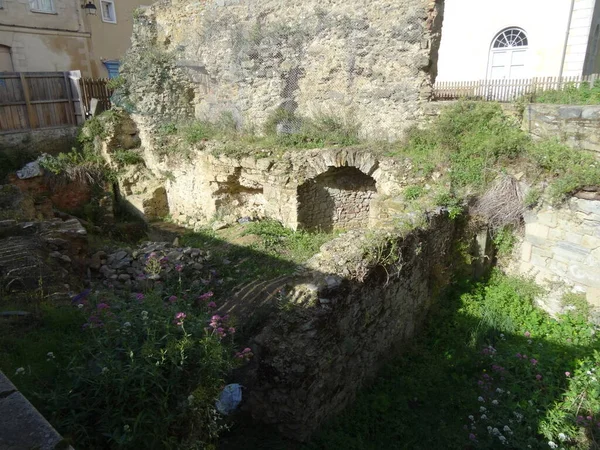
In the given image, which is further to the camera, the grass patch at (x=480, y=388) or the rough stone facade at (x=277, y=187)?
the rough stone facade at (x=277, y=187)

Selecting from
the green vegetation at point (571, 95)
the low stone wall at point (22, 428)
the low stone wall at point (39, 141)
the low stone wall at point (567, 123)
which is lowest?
the low stone wall at point (22, 428)

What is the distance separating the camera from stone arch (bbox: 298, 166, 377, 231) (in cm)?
865

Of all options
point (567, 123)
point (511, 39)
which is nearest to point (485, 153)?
point (567, 123)

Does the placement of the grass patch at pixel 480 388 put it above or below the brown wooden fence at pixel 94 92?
below

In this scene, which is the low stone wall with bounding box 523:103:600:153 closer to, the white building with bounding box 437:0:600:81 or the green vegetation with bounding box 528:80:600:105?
the green vegetation with bounding box 528:80:600:105

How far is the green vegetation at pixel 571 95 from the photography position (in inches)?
290

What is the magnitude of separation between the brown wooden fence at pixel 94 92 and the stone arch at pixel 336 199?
23.4ft

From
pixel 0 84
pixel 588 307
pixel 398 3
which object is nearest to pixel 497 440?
pixel 588 307

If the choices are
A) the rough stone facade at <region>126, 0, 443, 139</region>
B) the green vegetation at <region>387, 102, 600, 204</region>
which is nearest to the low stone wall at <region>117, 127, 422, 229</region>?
the green vegetation at <region>387, 102, 600, 204</region>

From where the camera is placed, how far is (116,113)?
10.9 m

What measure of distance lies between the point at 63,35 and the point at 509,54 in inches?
622

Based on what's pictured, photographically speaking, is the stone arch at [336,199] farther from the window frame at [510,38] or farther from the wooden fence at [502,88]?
the window frame at [510,38]

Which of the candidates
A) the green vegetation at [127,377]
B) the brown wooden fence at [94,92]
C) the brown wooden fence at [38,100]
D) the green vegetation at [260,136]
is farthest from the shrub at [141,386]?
the brown wooden fence at [94,92]

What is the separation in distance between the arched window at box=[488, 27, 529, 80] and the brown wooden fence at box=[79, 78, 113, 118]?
12.9 metres
